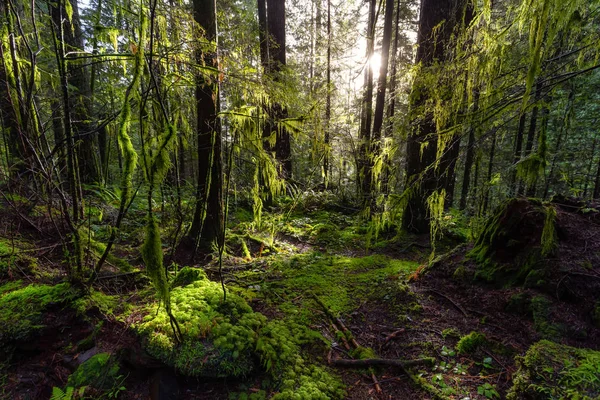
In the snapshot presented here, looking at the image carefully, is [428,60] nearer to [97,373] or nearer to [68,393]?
[97,373]

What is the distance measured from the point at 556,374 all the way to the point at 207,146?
5377 millimetres

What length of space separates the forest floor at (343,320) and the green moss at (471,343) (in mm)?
11

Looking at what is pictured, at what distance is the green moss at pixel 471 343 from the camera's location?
330 centimetres

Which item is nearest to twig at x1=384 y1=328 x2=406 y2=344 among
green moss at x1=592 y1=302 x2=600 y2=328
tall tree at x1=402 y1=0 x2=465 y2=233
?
tall tree at x1=402 y1=0 x2=465 y2=233

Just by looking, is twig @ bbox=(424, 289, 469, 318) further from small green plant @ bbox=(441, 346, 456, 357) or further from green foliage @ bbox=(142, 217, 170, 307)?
green foliage @ bbox=(142, 217, 170, 307)

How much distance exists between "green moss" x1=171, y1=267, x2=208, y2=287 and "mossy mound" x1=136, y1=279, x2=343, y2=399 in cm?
42

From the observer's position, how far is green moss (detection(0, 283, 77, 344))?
2.82 metres

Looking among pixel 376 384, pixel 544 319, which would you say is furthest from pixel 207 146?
pixel 544 319

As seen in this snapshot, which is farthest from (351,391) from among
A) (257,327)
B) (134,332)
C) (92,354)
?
(92,354)

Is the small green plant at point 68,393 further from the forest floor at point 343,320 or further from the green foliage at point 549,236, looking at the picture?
the green foliage at point 549,236

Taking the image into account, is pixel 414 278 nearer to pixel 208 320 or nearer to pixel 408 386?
pixel 408 386

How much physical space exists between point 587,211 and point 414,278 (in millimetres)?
3000

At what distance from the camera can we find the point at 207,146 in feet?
16.2

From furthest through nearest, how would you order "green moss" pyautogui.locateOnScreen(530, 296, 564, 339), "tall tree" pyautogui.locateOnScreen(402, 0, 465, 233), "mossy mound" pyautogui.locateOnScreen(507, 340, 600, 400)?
"tall tree" pyautogui.locateOnScreen(402, 0, 465, 233), "green moss" pyautogui.locateOnScreen(530, 296, 564, 339), "mossy mound" pyautogui.locateOnScreen(507, 340, 600, 400)
